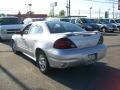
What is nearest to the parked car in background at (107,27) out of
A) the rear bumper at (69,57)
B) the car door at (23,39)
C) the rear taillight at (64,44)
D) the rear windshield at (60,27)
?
the car door at (23,39)

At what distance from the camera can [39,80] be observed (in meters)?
7.54

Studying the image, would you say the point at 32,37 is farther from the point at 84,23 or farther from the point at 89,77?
the point at 84,23

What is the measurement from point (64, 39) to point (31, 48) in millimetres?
1926

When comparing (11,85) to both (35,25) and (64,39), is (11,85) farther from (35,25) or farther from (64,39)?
(35,25)

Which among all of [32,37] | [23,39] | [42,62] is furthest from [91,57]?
[23,39]

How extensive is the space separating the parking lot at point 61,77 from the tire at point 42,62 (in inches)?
6.0

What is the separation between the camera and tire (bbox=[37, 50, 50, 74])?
8039mm

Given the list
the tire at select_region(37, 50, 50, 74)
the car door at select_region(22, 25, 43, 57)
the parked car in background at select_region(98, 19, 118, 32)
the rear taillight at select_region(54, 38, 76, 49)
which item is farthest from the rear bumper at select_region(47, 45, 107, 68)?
the parked car in background at select_region(98, 19, 118, 32)

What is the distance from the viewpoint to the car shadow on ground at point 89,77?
22.5 ft

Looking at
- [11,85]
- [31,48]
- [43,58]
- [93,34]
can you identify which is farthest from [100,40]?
[11,85]

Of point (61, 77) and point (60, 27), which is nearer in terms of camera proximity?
point (61, 77)

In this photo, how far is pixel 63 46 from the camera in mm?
7570

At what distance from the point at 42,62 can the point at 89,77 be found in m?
1.50

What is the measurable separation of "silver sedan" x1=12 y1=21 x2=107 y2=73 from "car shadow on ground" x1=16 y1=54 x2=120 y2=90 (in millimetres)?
395
